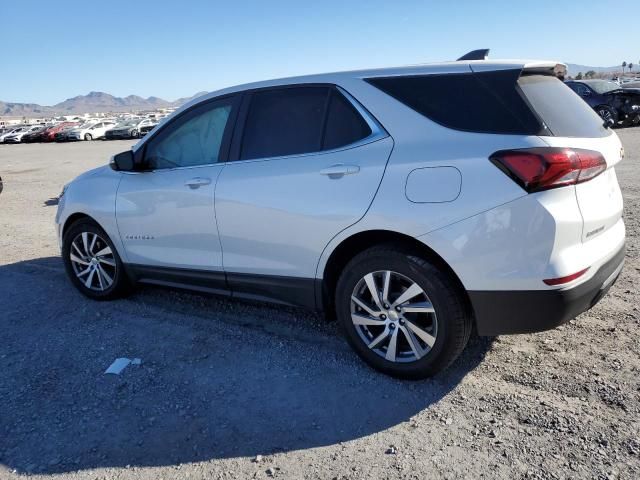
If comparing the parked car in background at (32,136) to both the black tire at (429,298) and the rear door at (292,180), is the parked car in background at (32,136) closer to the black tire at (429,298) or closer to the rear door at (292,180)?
the rear door at (292,180)

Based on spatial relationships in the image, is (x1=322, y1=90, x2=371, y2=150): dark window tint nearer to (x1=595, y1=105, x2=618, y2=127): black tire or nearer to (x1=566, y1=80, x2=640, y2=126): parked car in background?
(x1=566, y1=80, x2=640, y2=126): parked car in background

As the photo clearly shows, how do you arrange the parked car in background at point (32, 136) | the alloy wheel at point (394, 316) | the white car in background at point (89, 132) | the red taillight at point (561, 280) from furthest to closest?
the parked car in background at point (32, 136), the white car in background at point (89, 132), the alloy wheel at point (394, 316), the red taillight at point (561, 280)

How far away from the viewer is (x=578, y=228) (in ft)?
9.36

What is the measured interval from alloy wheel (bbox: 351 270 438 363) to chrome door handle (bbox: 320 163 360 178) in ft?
2.08

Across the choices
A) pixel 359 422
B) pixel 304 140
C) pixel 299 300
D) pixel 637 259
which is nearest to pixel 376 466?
pixel 359 422

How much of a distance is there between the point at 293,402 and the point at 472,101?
2033mm

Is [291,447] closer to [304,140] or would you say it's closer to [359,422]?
[359,422]

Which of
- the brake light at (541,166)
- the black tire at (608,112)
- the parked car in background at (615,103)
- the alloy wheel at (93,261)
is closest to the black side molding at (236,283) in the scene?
the alloy wheel at (93,261)

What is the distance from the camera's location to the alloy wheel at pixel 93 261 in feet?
16.1

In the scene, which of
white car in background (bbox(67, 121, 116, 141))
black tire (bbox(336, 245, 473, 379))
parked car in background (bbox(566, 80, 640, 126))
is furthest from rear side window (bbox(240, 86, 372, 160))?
white car in background (bbox(67, 121, 116, 141))

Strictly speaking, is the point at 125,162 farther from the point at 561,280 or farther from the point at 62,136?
the point at 62,136

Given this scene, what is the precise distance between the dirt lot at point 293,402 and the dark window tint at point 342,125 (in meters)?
1.45

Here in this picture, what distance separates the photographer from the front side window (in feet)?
13.5

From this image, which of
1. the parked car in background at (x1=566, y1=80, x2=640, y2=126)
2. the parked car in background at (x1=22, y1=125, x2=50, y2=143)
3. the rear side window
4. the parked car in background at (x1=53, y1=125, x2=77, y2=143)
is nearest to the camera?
the rear side window
